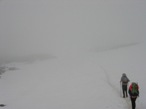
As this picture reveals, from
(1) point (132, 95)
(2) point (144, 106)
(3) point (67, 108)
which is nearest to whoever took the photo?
(1) point (132, 95)

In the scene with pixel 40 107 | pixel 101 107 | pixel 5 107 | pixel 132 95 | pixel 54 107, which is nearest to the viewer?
pixel 132 95

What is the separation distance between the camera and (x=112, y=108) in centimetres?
1205

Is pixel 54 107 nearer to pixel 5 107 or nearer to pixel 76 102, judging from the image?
pixel 76 102

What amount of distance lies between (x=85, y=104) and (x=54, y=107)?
284 cm

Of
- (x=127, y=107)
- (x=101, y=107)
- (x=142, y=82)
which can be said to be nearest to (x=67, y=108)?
(x=101, y=107)

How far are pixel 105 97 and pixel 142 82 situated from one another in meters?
5.58

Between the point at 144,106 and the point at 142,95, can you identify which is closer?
the point at 144,106

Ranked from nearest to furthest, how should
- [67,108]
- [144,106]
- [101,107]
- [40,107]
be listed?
[144,106]
[101,107]
[67,108]
[40,107]

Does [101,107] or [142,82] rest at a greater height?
[142,82]

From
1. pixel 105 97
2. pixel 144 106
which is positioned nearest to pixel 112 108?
pixel 144 106

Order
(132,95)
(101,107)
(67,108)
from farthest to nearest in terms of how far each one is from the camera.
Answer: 1. (67,108)
2. (101,107)
3. (132,95)

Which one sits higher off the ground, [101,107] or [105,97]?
[105,97]

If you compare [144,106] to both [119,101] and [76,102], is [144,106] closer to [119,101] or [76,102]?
[119,101]

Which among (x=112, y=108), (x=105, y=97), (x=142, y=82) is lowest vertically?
(x=112, y=108)
